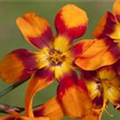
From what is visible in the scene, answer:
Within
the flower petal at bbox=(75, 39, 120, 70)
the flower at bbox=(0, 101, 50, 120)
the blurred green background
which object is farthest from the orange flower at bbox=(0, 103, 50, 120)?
the blurred green background

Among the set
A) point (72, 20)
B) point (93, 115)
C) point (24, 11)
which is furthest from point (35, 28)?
point (24, 11)

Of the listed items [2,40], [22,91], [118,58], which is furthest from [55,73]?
[2,40]

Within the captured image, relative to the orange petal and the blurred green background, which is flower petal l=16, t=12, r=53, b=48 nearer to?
the orange petal

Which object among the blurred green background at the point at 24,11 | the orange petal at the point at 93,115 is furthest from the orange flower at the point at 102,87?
the blurred green background at the point at 24,11

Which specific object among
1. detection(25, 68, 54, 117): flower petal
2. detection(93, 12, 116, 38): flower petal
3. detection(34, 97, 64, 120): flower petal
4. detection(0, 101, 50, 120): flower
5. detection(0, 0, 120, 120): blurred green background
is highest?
detection(93, 12, 116, 38): flower petal

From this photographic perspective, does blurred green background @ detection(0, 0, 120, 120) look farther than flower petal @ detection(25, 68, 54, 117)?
Yes

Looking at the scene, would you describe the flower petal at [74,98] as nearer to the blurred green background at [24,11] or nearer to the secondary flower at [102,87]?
the secondary flower at [102,87]

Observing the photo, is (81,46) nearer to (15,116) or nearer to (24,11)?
(15,116)

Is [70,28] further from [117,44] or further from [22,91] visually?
[22,91]
